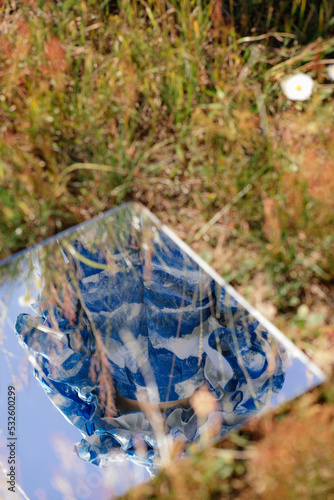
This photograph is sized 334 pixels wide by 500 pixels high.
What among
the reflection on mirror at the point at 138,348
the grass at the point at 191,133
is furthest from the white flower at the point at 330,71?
the reflection on mirror at the point at 138,348

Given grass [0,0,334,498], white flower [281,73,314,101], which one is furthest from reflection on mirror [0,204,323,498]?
white flower [281,73,314,101]

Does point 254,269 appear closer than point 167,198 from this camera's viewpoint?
Yes

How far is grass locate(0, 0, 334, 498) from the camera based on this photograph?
1709mm

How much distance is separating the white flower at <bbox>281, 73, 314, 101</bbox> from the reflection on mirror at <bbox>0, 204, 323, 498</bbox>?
2.09 feet

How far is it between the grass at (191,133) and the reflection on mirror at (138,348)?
192 millimetres

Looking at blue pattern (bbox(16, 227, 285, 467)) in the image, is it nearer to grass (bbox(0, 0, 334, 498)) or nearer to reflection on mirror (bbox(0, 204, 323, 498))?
reflection on mirror (bbox(0, 204, 323, 498))

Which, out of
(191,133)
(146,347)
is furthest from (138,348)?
(191,133)

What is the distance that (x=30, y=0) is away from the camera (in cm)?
203

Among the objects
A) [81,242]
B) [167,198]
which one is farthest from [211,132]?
[81,242]

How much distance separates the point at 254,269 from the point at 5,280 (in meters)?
0.82

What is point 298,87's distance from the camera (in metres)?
1.91

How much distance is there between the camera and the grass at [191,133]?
1.71 metres

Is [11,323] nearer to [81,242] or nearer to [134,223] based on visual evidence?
[81,242]

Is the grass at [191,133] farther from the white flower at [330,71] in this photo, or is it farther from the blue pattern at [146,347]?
the blue pattern at [146,347]
